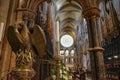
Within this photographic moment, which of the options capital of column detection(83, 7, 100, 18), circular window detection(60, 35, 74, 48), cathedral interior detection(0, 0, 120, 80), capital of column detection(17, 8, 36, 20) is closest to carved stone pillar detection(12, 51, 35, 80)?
cathedral interior detection(0, 0, 120, 80)

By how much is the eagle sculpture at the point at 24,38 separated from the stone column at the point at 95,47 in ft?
9.16

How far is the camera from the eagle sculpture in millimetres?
1466

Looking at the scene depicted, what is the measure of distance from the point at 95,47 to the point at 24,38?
121 inches

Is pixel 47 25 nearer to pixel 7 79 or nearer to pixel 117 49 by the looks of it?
pixel 117 49

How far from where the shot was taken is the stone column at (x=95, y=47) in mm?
3984

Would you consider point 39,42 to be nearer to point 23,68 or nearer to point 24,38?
point 24,38

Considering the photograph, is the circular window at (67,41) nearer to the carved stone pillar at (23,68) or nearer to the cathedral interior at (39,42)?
the cathedral interior at (39,42)

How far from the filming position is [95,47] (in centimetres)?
414

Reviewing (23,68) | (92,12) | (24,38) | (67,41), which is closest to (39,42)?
(24,38)

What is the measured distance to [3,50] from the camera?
124 inches

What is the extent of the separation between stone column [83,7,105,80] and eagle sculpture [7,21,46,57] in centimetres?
279

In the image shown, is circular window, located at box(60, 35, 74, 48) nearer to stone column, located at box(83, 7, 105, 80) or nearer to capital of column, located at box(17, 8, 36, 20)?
stone column, located at box(83, 7, 105, 80)

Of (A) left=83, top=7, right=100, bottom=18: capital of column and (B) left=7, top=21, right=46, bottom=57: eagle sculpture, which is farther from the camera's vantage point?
(A) left=83, top=7, right=100, bottom=18: capital of column

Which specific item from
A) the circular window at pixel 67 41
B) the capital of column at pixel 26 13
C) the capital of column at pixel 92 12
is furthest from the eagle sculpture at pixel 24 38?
the circular window at pixel 67 41
